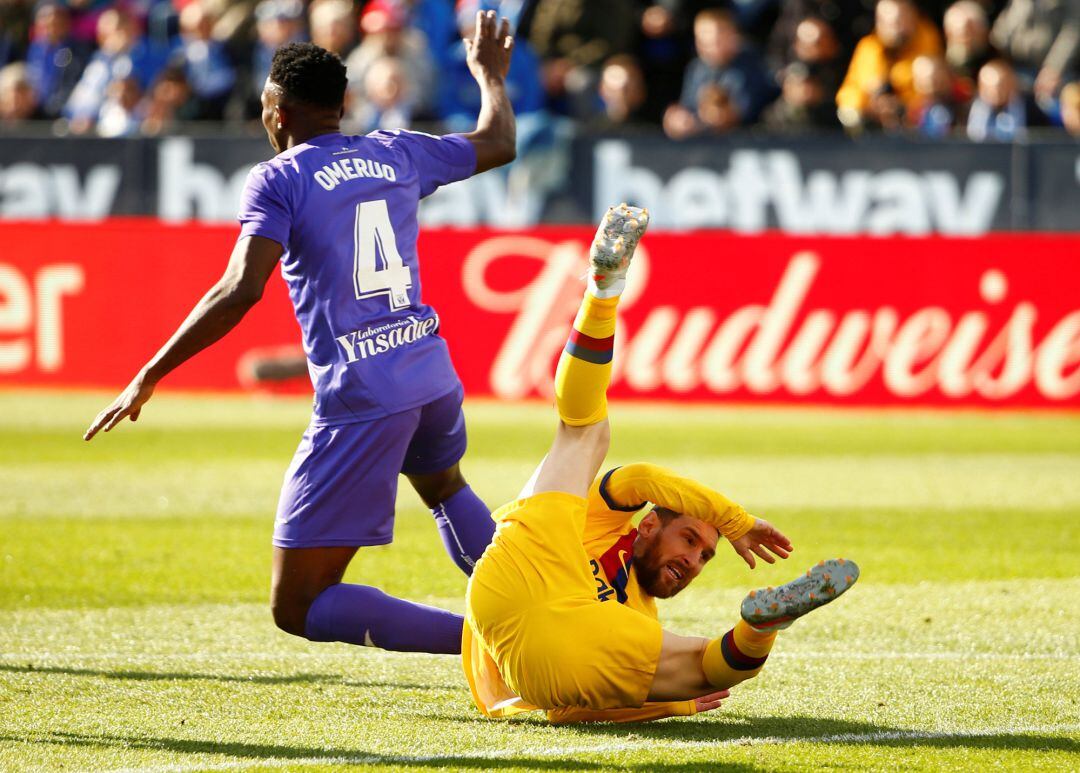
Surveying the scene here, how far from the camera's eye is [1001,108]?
15.6 metres

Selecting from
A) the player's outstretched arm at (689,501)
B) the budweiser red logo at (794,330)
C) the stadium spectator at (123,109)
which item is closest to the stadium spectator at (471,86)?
the budweiser red logo at (794,330)

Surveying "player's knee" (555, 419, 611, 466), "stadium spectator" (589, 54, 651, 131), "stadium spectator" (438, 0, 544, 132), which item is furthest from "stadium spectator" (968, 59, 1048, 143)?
"player's knee" (555, 419, 611, 466)

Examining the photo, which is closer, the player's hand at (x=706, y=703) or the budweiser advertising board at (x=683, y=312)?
the player's hand at (x=706, y=703)

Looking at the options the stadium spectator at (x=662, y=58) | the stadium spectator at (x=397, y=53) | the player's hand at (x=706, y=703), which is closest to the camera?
the player's hand at (x=706, y=703)

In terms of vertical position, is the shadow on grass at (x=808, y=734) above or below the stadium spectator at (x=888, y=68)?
below

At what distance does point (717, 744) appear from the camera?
15.9 feet

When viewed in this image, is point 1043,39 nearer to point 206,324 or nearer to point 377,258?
point 377,258

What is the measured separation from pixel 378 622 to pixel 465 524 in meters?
0.57

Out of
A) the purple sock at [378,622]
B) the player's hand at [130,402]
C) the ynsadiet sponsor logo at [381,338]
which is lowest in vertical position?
the purple sock at [378,622]

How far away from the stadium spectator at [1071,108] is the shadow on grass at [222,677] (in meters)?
11.7

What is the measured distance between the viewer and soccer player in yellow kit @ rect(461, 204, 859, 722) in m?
4.82

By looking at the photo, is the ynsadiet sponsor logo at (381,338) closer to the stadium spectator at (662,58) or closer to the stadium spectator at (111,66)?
the stadium spectator at (662,58)

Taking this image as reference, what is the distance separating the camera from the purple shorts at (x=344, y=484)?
17.0ft

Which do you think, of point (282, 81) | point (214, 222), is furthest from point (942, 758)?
point (214, 222)
